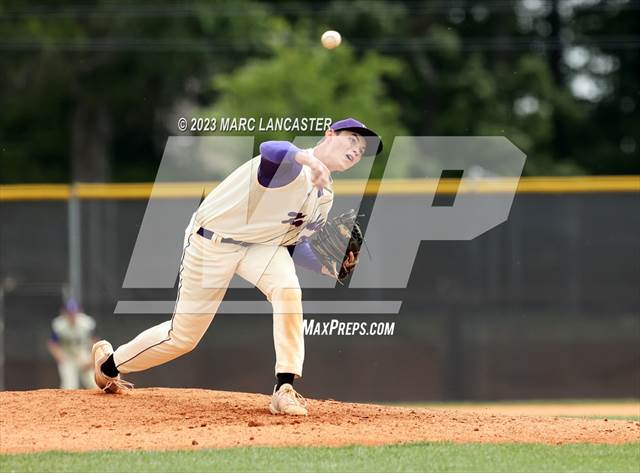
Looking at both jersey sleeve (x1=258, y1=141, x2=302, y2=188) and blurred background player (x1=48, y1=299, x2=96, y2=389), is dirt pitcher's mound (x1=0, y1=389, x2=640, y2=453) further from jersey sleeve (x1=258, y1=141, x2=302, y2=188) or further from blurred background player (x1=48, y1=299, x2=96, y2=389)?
blurred background player (x1=48, y1=299, x2=96, y2=389)

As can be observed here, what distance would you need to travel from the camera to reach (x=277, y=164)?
6.16 metres

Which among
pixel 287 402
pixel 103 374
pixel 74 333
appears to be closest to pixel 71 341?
pixel 74 333

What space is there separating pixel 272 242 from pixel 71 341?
Answer: 21.6 feet

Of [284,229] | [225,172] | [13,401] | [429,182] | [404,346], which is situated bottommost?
[13,401]

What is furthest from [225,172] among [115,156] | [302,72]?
[115,156]

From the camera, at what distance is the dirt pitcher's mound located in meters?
5.64

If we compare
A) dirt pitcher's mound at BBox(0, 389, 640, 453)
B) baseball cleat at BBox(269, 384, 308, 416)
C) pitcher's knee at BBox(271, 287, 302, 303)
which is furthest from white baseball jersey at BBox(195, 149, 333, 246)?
dirt pitcher's mound at BBox(0, 389, 640, 453)

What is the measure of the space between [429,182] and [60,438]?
7505 mm

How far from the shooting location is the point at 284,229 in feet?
21.1

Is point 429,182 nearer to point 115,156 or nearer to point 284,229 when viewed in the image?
point 284,229

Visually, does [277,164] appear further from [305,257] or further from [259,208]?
[305,257]

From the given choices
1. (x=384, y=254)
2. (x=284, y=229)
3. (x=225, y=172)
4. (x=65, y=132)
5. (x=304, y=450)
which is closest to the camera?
(x=304, y=450)

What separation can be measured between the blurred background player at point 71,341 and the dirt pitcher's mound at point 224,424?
532 cm

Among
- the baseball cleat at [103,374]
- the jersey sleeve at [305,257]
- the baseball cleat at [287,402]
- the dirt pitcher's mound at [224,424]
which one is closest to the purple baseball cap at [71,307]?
the dirt pitcher's mound at [224,424]
